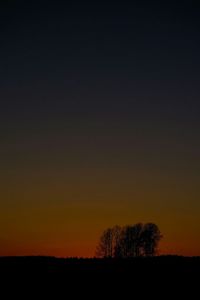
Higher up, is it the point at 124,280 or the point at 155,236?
the point at 155,236

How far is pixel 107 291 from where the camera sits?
28.5 meters

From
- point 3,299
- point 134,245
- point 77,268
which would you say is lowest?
point 3,299

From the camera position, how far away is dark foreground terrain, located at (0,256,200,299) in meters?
28.1

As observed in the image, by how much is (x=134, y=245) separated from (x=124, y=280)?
51949 mm

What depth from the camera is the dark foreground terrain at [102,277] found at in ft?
92.3

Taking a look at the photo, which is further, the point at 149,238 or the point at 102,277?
the point at 149,238

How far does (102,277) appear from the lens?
3225 cm

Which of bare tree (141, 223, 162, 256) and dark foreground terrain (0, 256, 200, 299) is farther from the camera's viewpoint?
bare tree (141, 223, 162, 256)

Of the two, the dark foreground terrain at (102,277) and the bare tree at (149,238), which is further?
the bare tree at (149,238)

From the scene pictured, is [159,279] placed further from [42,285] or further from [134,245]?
[134,245]

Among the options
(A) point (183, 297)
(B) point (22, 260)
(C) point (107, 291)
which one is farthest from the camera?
(B) point (22, 260)

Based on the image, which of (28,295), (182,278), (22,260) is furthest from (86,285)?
(22,260)

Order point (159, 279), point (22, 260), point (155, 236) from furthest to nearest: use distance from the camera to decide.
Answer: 1. point (155, 236)
2. point (22, 260)
3. point (159, 279)

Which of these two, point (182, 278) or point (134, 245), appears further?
point (134, 245)
